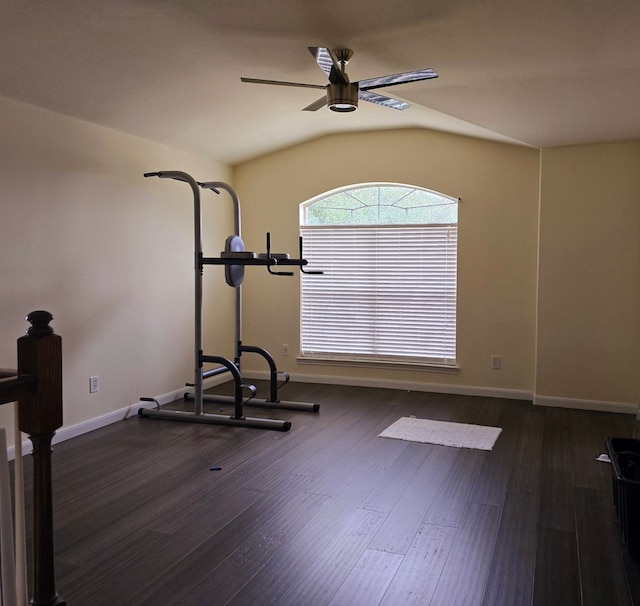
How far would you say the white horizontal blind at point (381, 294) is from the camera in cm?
568

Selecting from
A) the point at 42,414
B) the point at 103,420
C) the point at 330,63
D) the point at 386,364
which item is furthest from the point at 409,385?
the point at 42,414

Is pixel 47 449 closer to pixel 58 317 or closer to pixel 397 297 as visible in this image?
pixel 58 317

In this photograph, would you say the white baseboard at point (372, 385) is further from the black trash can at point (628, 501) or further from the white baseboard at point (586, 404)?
the black trash can at point (628, 501)

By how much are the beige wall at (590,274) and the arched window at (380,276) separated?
0.89 metres

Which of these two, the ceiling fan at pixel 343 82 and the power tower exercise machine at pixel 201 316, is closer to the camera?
the ceiling fan at pixel 343 82

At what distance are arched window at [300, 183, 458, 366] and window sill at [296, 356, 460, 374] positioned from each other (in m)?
0.04

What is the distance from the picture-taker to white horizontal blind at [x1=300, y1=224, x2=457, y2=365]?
5.68 m

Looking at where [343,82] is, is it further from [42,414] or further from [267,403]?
[267,403]

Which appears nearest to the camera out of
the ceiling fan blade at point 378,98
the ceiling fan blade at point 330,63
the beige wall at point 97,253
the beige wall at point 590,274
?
the ceiling fan blade at point 330,63

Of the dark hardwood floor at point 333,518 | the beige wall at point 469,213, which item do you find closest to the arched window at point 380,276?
the beige wall at point 469,213

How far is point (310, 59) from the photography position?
12.0 feet

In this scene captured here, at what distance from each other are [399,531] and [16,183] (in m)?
3.03

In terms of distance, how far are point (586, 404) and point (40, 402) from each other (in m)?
4.59

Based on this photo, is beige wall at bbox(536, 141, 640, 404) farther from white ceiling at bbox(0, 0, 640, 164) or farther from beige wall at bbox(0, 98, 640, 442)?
white ceiling at bbox(0, 0, 640, 164)
